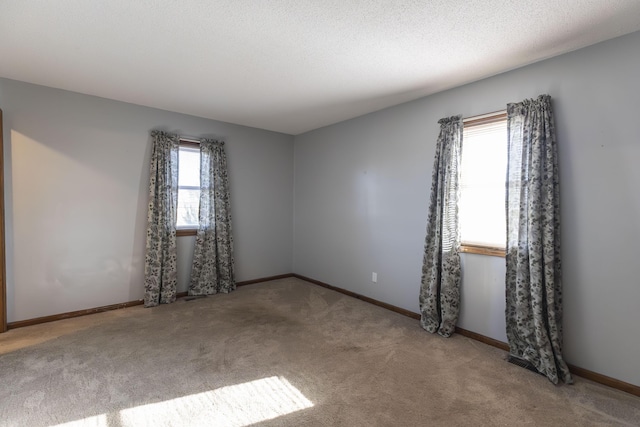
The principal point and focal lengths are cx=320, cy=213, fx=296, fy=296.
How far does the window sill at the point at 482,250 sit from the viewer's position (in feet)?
8.87

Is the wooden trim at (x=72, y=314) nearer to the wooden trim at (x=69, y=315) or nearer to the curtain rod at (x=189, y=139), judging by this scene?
the wooden trim at (x=69, y=315)

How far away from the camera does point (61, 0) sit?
70.0 inches

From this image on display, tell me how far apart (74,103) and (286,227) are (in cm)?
322

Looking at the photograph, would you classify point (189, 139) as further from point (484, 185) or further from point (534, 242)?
point (534, 242)

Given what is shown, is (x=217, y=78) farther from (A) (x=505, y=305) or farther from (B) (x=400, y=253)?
(A) (x=505, y=305)

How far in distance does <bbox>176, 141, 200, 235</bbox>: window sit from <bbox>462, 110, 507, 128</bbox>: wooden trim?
343 centimetres

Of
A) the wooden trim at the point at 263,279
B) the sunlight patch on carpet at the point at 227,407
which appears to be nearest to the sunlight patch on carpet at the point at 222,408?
the sunlight patch on carpet at the point at 227,407

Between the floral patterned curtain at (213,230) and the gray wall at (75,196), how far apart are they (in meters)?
0.19

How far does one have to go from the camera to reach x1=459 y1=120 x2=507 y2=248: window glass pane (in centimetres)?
274

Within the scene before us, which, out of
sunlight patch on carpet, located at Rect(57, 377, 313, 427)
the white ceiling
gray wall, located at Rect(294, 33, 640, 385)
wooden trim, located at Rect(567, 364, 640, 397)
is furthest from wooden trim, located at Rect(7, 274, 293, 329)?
wooden trim, located at Rect(567, 364, 640, 397)


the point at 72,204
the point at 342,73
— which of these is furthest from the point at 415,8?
the point at 72,204

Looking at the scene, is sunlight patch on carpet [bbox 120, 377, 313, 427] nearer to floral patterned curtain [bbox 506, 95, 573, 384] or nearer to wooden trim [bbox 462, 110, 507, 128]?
floral patterned curtain [bbox 506, 95, 573, 384]

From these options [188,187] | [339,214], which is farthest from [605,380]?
[188,187]

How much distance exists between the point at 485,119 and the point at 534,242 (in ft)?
4.04
